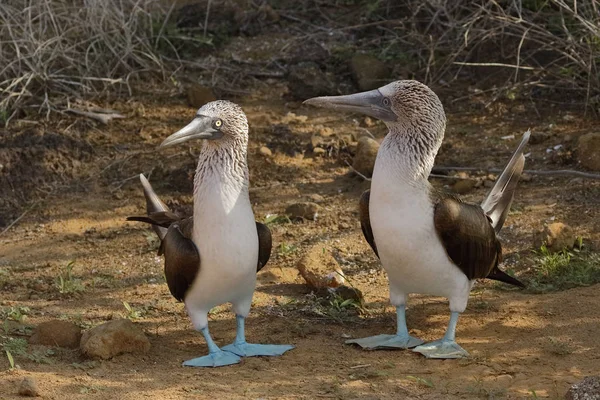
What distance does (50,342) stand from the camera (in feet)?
17.7

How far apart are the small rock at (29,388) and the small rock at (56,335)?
77 cm

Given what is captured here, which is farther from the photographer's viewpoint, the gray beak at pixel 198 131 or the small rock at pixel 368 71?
the small rock at pixel 368 71

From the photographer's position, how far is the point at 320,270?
622 centimetres

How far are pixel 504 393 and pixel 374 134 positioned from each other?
4180mm

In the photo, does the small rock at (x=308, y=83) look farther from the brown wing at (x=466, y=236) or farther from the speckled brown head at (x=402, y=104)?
the brown wing at (x=466, y=236)

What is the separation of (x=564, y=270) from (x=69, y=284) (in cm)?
308

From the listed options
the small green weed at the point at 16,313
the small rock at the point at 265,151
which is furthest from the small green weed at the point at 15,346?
the small rock at the point at 265,151

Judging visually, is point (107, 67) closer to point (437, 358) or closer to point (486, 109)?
point (486, 109)

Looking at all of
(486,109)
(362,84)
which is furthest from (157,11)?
(486,109)

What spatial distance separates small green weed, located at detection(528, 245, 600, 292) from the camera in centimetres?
615

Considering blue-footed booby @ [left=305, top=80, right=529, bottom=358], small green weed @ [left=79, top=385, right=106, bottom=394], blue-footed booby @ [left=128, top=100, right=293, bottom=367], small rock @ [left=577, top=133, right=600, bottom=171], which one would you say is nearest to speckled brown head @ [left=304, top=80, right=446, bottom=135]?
blue-footed booby @ [left=305, top=80, right=529, bottom=358]

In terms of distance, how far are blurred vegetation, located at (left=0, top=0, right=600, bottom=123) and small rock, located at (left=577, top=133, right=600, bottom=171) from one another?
781 millimetres

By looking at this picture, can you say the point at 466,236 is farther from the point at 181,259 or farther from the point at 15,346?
the point at 15,346

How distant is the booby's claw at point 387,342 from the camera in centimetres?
540
